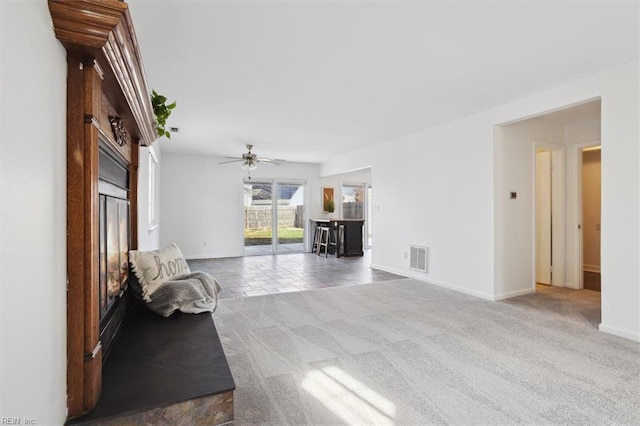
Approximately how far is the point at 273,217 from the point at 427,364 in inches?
260

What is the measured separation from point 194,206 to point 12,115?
7163 mm

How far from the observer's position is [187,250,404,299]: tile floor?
4805mm

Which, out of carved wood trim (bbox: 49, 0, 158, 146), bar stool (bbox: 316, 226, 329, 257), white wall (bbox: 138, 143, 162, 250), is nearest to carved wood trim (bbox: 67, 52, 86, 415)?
carved wood trim (bbox: 49, 0, 158, 146)

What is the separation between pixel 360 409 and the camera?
1.83 metres

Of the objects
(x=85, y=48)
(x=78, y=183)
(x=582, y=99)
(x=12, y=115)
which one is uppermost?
(x=582, y=99)

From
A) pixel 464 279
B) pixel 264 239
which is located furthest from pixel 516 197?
pixel 264 239

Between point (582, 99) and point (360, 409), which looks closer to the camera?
point (360, 409)

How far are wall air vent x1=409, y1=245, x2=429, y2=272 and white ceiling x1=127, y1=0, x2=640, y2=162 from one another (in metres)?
2.03

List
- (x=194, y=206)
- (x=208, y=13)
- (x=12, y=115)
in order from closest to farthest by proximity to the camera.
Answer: (x=12, y=115), (x=208, y=13), (x=194, y=206)

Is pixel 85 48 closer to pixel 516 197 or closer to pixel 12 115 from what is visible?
pixel 12 115

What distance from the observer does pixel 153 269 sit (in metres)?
2.36

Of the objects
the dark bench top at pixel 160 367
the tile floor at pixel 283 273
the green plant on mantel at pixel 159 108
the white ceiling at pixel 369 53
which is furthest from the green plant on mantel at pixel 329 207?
the dark bench top at pixel 160 367

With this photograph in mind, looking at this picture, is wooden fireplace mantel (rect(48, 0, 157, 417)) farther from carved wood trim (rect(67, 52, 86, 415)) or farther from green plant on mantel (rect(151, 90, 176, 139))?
green plant on mantel (rect(151, 90, 176, 139))

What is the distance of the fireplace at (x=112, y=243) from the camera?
1563mm
